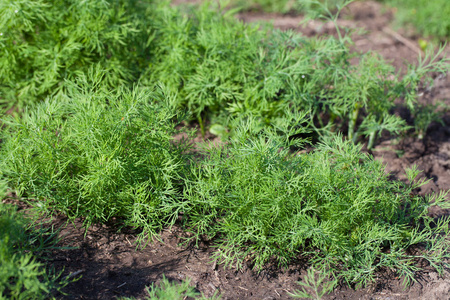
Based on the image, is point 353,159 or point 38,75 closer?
point 353,159

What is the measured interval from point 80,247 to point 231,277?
3.22 ft

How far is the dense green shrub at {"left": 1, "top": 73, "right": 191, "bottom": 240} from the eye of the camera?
262 centimetres

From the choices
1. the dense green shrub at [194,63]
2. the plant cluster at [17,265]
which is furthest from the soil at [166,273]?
the dense green shrub at [194,63]

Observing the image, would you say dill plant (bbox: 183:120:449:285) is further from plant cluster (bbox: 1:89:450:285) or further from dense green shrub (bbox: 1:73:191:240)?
dense green shrub (bbox: 1:73:191:240)

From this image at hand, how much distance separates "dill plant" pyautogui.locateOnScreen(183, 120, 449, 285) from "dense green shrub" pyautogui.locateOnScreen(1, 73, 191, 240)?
291 mm

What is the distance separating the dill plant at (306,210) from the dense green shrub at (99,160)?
11.5 inches

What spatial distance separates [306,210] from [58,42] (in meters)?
2.45

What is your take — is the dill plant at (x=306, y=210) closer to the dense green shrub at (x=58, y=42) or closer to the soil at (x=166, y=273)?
the soil at (x=166, y=273)

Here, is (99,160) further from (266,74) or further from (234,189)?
(266,74)

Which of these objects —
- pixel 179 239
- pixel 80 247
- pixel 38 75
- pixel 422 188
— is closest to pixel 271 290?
pixel 179 239

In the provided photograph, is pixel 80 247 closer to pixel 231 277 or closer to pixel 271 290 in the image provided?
pixel 231 277

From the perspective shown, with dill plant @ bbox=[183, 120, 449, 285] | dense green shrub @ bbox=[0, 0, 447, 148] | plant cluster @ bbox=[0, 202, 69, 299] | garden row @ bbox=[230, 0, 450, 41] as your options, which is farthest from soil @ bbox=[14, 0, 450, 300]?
garden row @ bbox=[230, 0, 450, 41]

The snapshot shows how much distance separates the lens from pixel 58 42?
353cm

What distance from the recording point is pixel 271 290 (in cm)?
258
